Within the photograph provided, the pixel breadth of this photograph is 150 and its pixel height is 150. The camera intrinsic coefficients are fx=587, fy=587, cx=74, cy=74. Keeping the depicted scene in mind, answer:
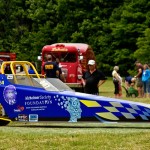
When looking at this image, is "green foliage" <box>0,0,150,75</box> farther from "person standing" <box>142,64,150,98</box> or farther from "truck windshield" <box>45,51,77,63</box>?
"person standing" <box>142,64,150,98</box>

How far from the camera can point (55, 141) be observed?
8.73m

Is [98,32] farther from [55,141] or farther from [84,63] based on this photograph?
[55,141]

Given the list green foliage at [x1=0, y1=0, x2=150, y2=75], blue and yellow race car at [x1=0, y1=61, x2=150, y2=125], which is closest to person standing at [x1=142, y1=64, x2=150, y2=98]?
blue and yellow race car at [x1=0, y1=61, x2=150, y2=125]

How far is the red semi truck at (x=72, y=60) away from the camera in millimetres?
29594

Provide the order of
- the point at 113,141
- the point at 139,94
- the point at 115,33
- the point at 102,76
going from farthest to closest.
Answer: the point at 115,33 → the point at 139,94 → the point at 102,76 → the point at 113,141

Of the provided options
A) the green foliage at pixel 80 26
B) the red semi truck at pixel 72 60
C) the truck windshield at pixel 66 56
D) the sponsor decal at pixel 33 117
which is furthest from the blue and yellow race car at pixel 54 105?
the green foliage at pixel 80 26

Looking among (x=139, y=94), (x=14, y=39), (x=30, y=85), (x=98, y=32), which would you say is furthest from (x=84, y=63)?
(x=14, y=39)

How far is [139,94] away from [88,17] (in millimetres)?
37058

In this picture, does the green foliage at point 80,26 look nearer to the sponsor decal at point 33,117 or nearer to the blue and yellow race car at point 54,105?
the blue and yellow race car at point 54,105

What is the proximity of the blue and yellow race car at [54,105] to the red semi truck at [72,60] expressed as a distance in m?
16.7

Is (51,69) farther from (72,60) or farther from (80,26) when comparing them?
(80,26)

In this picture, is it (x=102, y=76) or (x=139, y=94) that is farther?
(x=139, y=94)

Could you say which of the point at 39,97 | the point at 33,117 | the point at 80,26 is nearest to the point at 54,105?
the point at 39,97

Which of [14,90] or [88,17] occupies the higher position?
[88,17]
